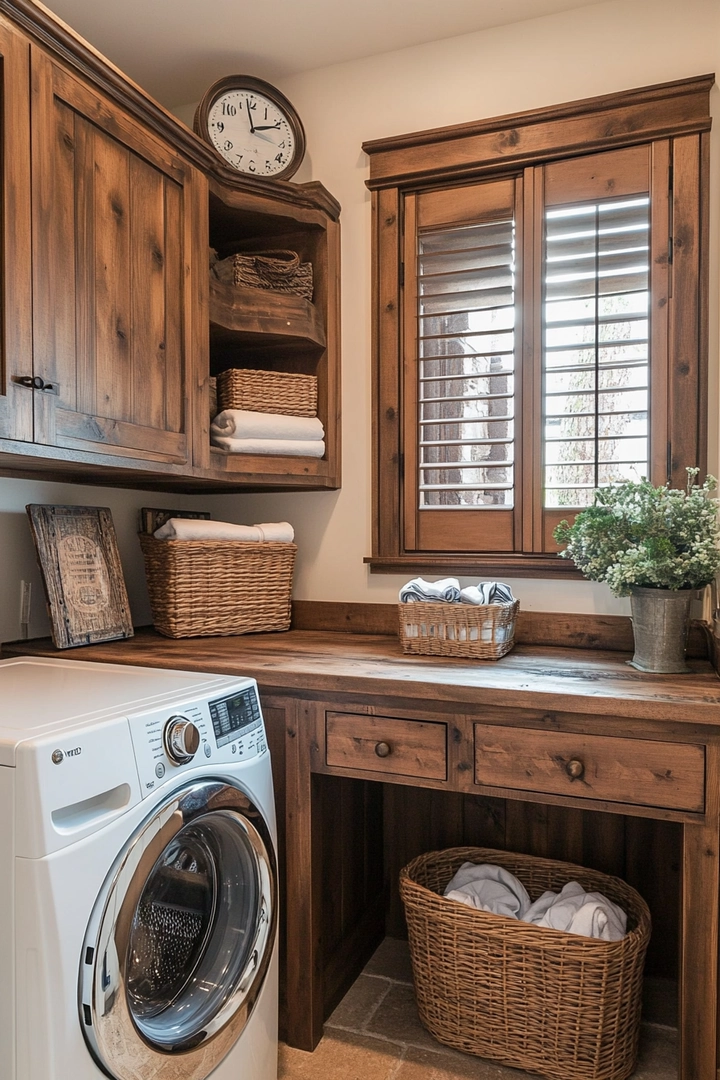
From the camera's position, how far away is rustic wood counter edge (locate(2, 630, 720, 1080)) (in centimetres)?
136

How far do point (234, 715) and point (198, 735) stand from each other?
4.9 inches

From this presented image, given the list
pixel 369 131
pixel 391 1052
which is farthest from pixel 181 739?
pixel 369 131

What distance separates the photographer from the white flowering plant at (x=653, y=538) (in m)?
1.54

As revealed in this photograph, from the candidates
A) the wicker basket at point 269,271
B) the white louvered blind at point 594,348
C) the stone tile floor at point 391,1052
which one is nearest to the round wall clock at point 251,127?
the wicker basket at point 269,271

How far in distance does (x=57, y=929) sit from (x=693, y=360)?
183 centimetres

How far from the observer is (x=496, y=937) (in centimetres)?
158

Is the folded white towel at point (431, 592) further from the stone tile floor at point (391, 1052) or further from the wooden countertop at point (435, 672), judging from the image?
the stone tile floor at point (391, 1052)

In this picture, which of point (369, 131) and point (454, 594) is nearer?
point (454, 594)

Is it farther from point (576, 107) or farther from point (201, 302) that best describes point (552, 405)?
point (201, 302)

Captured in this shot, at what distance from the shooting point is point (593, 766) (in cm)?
141

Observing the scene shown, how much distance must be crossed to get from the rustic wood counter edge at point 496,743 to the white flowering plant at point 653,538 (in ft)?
0.70

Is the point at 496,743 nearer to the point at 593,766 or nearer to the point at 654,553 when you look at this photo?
the point at 593,766

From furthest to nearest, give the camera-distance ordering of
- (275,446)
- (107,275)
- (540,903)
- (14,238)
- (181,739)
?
(275,446) → (540,903) → (107,275) → (14,238) → (181,739)

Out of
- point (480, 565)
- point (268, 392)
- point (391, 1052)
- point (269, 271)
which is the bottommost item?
point (391, 1052)
